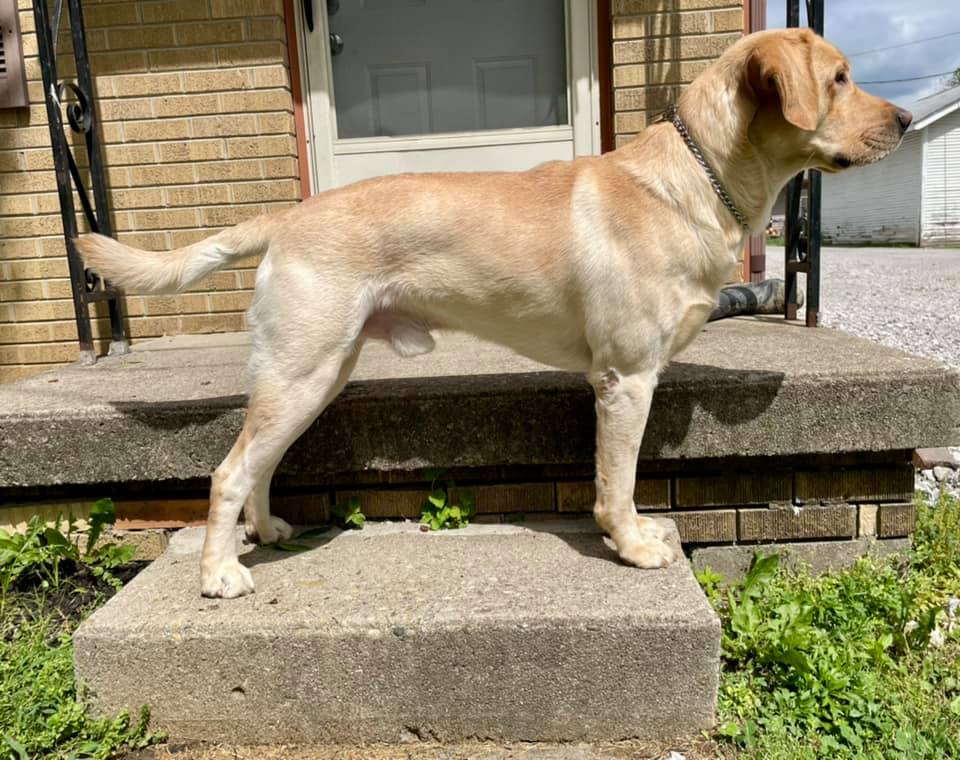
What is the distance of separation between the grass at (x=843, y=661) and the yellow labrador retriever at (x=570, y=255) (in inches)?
17.5

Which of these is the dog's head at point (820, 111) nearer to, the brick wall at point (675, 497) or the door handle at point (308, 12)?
the brick wall at point (675, 497)

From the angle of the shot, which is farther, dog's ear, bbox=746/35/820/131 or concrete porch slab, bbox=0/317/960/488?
concrete porch slab, bbox=0/317/960/488

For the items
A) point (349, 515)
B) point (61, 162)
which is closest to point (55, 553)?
point (349, 515)

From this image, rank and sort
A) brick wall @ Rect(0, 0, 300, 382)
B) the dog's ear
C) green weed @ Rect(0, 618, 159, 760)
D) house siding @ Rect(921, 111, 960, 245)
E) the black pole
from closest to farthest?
green weed @ Rect(0, 618, 159, 760) → the dog's ear → the black pole → brick wall @ Rect(0, 0, 300, 382) → house siding @ Rect(921, 111, 960, 245)

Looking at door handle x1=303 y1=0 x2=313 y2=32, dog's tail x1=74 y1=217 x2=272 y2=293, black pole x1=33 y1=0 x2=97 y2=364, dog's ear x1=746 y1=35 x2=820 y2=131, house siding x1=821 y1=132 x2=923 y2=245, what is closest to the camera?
dog's ear x1=746 y1=35 x2=820 y2=131

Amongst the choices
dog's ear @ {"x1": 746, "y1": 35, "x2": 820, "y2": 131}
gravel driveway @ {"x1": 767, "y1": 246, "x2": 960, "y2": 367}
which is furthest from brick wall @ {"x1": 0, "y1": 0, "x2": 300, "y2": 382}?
gravel driveway @ {"x1": 767, "y1": 246, "x2": 960, "y2": 367}

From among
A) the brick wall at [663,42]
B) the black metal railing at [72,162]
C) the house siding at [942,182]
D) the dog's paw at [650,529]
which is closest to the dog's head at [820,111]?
the dog's paw at [650,529]

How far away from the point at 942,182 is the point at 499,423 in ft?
114

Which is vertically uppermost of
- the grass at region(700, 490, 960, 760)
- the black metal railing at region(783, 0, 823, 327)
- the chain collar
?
the chain collar

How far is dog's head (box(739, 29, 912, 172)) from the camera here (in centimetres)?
244

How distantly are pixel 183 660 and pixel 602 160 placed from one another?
210 centimetres

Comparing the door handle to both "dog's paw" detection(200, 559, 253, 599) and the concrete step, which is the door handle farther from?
the concrete step

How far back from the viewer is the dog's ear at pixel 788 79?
2346 mm

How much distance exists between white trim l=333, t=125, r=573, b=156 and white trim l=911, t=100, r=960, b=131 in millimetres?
30547
